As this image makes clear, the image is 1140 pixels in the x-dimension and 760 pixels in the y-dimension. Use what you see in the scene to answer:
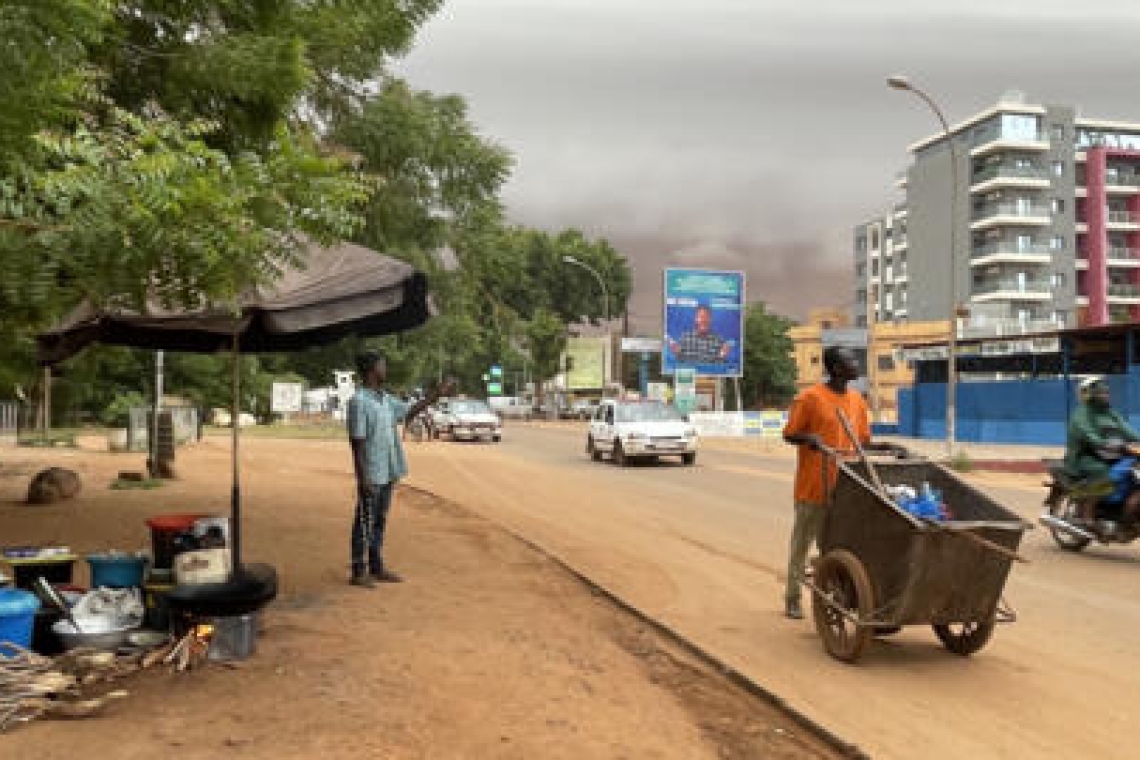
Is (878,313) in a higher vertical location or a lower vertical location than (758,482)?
higher

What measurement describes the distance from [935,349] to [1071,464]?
3657 centimetres

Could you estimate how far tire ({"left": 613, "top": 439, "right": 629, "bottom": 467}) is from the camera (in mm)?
25902

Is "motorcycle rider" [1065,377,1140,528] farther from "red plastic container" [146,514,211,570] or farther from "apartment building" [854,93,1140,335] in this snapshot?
"apartment building" [854,93,1140,335]

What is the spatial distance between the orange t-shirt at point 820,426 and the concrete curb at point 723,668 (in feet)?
4.14

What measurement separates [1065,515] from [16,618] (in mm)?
10351

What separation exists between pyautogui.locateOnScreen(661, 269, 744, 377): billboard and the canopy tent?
43.0 m

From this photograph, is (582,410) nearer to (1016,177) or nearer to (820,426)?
(1016,177)

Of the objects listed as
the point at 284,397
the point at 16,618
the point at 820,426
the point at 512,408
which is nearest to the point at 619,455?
the point at 284,397

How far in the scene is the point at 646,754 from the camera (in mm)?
4738

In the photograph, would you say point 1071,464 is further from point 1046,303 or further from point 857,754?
point 1046,303

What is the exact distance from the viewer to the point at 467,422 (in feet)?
128

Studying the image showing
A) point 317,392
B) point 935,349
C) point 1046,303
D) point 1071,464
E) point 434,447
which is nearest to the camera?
point 1071,464

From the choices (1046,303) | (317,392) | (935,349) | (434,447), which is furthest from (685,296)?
(1046,303)

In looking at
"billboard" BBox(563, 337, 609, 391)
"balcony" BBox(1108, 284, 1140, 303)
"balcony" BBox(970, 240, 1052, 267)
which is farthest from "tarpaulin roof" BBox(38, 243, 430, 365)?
"balcony" BBox(1108, 284, 1140, 303)
